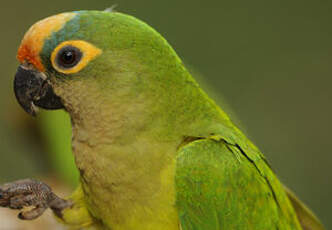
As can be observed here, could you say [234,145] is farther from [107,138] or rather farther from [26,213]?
[26,213]

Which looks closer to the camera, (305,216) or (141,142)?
(141,142)

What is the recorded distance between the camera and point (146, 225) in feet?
5.68

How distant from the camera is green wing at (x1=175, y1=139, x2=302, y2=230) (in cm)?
172

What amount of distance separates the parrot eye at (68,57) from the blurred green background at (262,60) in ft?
11.6

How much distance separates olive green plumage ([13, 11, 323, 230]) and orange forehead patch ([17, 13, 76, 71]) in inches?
0.9

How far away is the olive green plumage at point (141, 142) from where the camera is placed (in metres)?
1.73

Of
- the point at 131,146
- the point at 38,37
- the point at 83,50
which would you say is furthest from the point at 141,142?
the point at 38,37

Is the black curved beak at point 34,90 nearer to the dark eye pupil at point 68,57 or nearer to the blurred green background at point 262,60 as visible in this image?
the dark eye pupil at point 68,57

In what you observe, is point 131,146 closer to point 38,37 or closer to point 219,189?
point 219,189

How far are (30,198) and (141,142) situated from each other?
2.09ft

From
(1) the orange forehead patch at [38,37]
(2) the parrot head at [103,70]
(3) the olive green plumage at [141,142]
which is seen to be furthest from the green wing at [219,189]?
(1) the orange forehead patch at [38,37]

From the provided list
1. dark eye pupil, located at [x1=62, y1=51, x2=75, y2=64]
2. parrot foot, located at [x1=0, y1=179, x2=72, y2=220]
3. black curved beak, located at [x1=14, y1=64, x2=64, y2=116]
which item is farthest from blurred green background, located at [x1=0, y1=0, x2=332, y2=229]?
dark eye pupil, located at [x1=62, y1=51, x2=75, y2=64]

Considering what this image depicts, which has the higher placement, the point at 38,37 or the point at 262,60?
the point at 38,37

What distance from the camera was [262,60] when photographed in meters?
6.09
